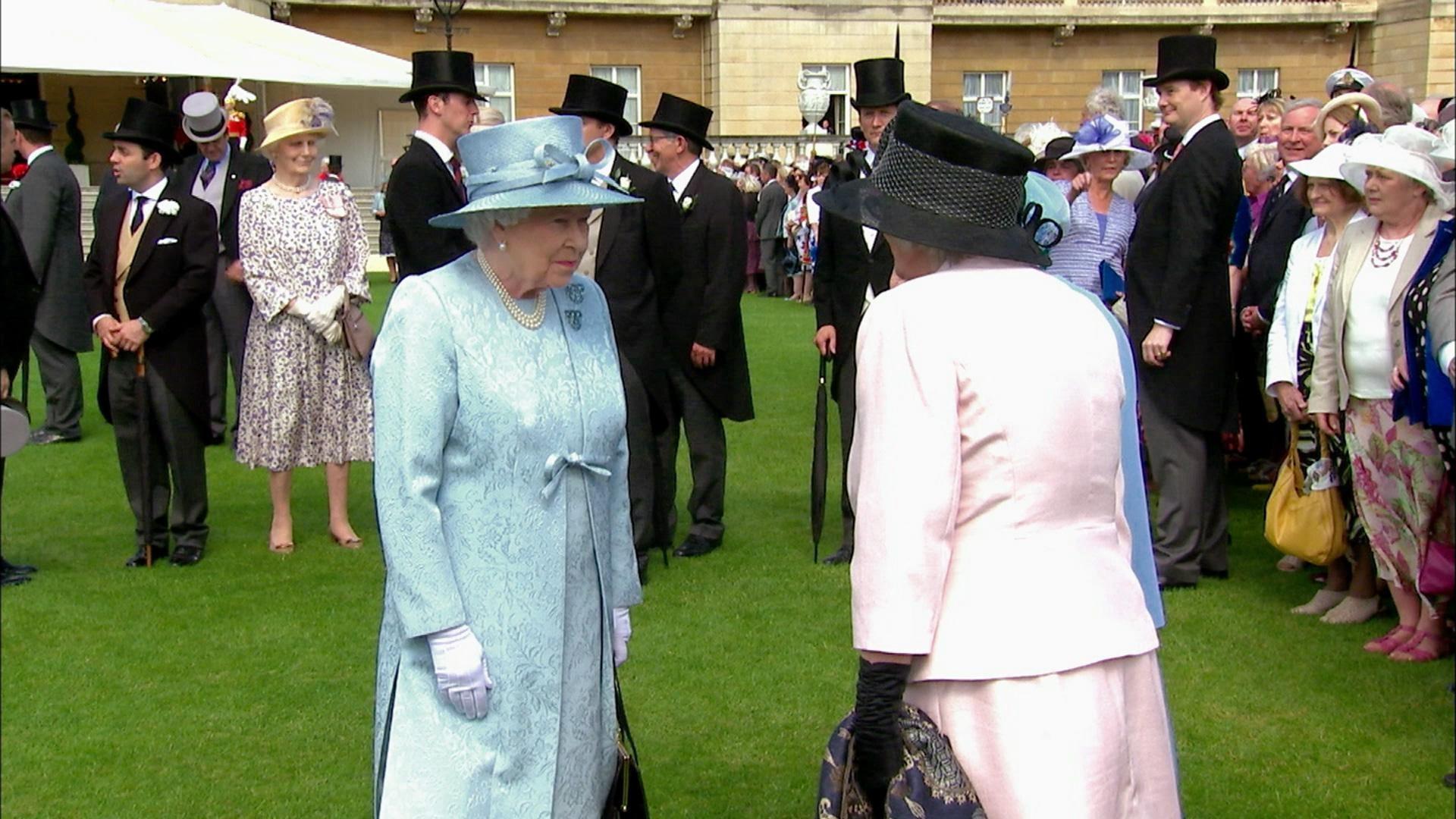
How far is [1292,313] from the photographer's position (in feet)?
21.4

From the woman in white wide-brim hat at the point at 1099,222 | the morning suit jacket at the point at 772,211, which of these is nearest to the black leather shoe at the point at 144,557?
the woman in white wide-brim hat at the point at 1099,222

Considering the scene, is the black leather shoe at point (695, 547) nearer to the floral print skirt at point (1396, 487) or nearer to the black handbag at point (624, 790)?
the floral print skirt at point (1396, 487)

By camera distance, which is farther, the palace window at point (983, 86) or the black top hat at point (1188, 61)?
the palace window at point (983, 86)

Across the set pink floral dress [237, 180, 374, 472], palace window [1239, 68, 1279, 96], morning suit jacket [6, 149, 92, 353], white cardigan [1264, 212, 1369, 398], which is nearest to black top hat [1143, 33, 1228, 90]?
white cardigan [1264, 212, 1369, 398]

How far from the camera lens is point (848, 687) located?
18.8 ft

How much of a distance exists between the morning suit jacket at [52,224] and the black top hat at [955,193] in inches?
A: 260

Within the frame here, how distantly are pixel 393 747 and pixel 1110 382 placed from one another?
158cm

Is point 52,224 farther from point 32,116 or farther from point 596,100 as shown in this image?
point 596,100

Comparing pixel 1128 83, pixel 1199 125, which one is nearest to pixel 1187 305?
pixel 1199 125

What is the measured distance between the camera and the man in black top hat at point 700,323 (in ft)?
24.5

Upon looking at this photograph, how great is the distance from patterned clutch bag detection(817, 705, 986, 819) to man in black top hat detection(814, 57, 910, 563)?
4239mm

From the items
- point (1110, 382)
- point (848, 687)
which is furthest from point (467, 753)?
point (848, 687)

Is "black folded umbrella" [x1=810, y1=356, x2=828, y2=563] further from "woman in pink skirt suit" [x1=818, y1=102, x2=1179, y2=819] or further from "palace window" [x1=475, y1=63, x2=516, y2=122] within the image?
"palace window" [x1=475, y1=63, x2=516, y2=122]

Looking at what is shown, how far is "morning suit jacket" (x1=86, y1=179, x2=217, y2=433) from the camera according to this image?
736 centimetres
